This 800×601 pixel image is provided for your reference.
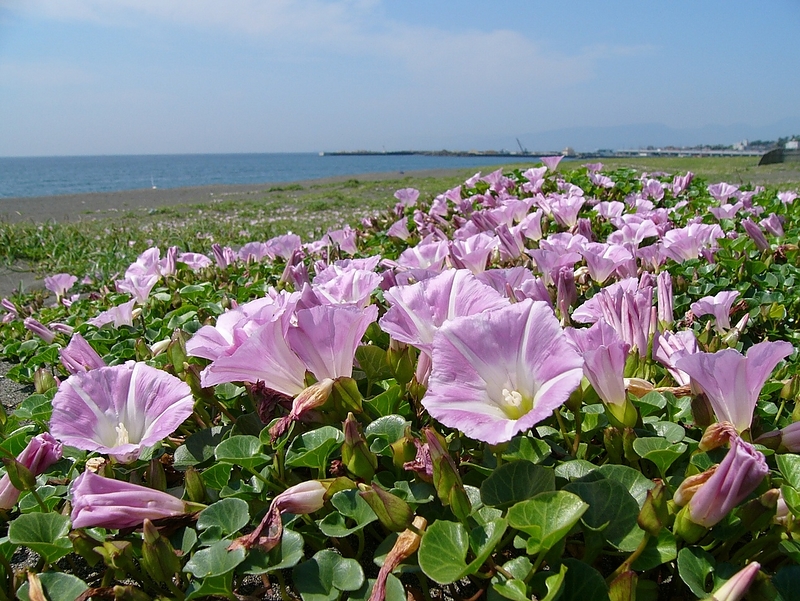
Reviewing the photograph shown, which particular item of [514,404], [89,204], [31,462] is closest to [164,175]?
[89,204]

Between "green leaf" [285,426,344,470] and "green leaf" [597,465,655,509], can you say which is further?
"green leaf" [285,426,344,470]

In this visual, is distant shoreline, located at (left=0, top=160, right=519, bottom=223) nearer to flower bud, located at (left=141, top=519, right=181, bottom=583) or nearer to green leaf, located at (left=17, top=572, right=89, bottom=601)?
green leaf, located at (left=17, top=572, right=89, bottom=601)

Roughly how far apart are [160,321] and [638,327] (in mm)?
1869

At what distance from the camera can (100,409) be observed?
1.31m

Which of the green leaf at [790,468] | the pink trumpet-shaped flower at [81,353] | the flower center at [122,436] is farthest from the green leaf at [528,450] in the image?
the pink trumpet-shaped flower at [81,353]

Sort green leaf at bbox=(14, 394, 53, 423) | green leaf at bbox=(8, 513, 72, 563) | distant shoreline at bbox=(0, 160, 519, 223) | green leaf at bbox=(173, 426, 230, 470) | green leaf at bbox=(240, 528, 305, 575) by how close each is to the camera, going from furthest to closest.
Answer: distant shoreline at bbox=(0, 160, 519, 223) < green leaf at bbox=(14, 394, 53, 423) < green leaf at bbox=(173, 426, 230, 470) < green leaf at bbox=(8, 513, 72, 563) < green leaf at bbox=(240, 528, 305, 575)

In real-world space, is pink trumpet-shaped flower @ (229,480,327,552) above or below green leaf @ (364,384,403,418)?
below

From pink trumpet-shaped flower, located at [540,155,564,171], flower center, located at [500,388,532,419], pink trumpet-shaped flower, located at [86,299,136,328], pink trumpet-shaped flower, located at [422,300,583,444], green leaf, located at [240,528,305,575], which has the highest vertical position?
pink trumpet-shaped flower, located at [540,155,564,171]

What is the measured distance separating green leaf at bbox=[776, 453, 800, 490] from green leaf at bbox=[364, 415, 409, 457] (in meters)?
0.72

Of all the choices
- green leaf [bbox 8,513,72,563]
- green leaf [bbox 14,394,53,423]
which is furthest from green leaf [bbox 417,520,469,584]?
green leaf [bbox 14,394,53,423]

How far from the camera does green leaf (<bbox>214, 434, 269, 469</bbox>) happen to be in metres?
1.19

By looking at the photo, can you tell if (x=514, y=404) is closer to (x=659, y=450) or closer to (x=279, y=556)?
(x=659, y=450)

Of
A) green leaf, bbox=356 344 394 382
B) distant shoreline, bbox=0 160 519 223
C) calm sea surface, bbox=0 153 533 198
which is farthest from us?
calm sea surface, bbox=0 153 533 198

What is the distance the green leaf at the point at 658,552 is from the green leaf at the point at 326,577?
48 cm
